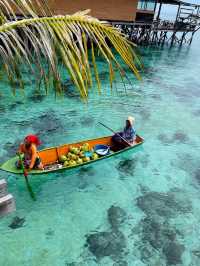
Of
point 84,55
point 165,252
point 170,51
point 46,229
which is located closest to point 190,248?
point 165,252

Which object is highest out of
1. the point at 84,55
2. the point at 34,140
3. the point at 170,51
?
the point at 84,55

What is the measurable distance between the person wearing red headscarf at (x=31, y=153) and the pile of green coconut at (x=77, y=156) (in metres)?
1.03

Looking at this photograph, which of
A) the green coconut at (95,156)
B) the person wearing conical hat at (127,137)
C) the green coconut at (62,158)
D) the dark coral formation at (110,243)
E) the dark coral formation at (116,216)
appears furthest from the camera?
the person wearing conical hat at (127,137)

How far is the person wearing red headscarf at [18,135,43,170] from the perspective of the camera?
7.91 m

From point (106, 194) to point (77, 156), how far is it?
164 centimetres

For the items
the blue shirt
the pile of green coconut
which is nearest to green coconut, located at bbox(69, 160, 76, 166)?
the pile of green coconut

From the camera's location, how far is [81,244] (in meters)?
7.05

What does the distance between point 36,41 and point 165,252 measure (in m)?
6.35

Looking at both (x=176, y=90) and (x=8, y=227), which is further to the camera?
(x=176, y=90)

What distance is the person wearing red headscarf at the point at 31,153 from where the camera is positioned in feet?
25.9

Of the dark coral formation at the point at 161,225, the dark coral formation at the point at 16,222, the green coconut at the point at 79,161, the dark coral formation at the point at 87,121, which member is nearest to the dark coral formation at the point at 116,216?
the dark coral formation at the point at 161,225

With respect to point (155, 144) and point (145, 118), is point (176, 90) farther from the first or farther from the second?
point (155, 144)

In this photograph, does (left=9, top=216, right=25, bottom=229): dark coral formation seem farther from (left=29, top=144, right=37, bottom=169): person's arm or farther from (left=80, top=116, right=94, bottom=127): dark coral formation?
(left=80, top=116, right=94, bottom=127): dark coral formation

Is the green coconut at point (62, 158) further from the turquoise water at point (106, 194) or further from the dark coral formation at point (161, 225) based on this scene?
the dark coral formation at point (161, 225)
